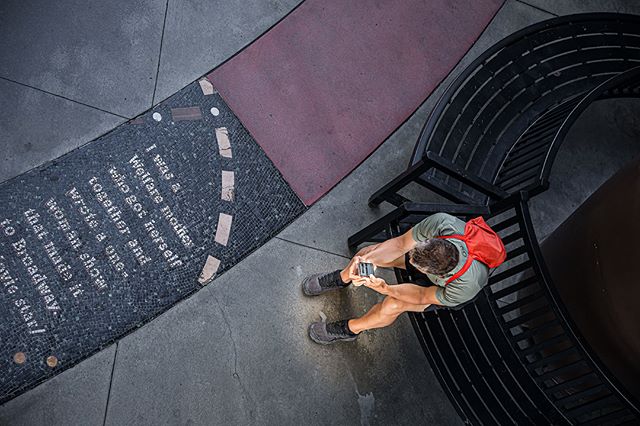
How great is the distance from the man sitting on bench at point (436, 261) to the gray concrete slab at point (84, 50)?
102 inches

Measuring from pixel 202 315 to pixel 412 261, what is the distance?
2011mm

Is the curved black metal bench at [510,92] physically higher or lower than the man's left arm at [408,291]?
higher

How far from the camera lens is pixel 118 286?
467 centimetres

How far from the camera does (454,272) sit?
11.7 feet

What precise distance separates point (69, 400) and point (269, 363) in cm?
149

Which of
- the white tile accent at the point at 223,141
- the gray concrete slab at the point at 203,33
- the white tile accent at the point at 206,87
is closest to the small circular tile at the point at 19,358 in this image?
the white tile accent at the point at 223,141

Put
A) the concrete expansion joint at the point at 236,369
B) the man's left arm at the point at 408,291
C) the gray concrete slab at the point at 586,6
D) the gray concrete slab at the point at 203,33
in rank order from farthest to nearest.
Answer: the gray concrete slab at the point at 586,6 → the gray concrete slab at the point at 203,33 → the concrete expansion joint at the point at 236,369 → the man's left arm at the point at 408,291

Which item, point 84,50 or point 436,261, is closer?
point 436,261

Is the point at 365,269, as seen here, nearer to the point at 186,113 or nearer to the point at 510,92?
the point at 186,113

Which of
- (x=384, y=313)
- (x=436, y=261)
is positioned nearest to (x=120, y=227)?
(x=384, y=313)

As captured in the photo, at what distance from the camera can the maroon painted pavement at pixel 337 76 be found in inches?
216

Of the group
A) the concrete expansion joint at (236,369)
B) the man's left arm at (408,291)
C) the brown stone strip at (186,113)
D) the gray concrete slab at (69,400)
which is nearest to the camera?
the man's left arm at (408,291)

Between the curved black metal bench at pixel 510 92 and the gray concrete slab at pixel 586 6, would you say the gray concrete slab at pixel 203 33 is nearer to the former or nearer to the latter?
the curved black metal bench at pixel 510 92

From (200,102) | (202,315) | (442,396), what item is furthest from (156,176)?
(442,396)
